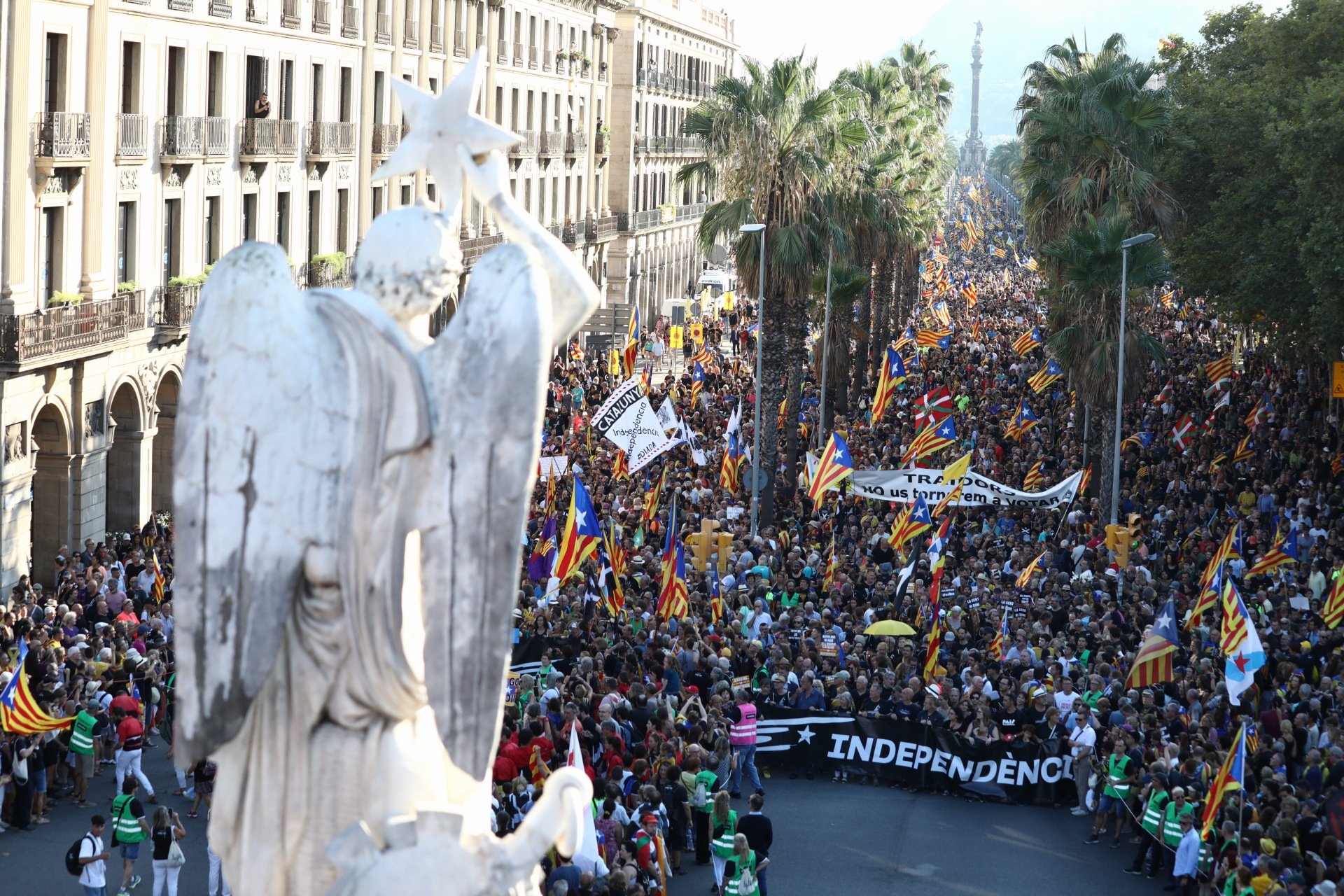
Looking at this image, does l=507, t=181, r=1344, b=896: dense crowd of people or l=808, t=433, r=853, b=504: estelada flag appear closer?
l=507, t=181, r=1344, b=896: dense crowd of people

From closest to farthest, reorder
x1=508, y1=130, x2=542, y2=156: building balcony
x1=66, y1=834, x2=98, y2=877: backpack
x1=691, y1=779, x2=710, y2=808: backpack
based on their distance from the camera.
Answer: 1. x1=66, y1=834, x2=98, y2=877: backpack
2. x1=691, y1=779, x2=710, y2=808: backpack
3. x1=508, y1=130, x2=542, y2=156: building balcony

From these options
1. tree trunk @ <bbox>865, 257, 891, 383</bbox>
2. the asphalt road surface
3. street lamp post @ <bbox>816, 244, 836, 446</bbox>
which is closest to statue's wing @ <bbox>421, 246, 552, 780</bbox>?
the asphalt road surface

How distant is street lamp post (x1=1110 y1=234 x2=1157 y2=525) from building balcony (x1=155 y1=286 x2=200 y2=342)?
1632cm

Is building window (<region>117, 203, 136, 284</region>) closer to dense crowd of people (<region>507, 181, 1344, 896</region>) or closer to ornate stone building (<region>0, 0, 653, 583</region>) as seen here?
ornate stone building (<region>0, 0, 653, 583</region>)

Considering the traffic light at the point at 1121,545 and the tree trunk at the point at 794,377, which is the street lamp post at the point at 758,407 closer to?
the tree trunk at the point at 794,377

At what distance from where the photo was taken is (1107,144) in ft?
121

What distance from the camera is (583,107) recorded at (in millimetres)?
68750

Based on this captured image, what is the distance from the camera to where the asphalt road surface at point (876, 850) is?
16.2 meters

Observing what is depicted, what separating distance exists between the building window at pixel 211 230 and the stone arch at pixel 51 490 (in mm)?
6219

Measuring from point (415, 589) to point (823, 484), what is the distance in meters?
23.8

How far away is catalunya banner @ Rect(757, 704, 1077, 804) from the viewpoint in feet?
61.8

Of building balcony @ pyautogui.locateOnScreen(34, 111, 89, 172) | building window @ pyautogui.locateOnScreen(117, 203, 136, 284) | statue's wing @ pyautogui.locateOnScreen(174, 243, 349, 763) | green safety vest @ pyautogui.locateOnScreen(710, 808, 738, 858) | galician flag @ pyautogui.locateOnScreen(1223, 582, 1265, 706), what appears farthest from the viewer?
building window @ pyautogui.locateOnScreen(117, 203, 136, 284)

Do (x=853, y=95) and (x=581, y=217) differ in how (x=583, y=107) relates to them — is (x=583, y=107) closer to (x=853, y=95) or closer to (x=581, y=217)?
(x=581, y=217)

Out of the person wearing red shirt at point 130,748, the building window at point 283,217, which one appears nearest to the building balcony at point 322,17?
the building window at point 283,217
